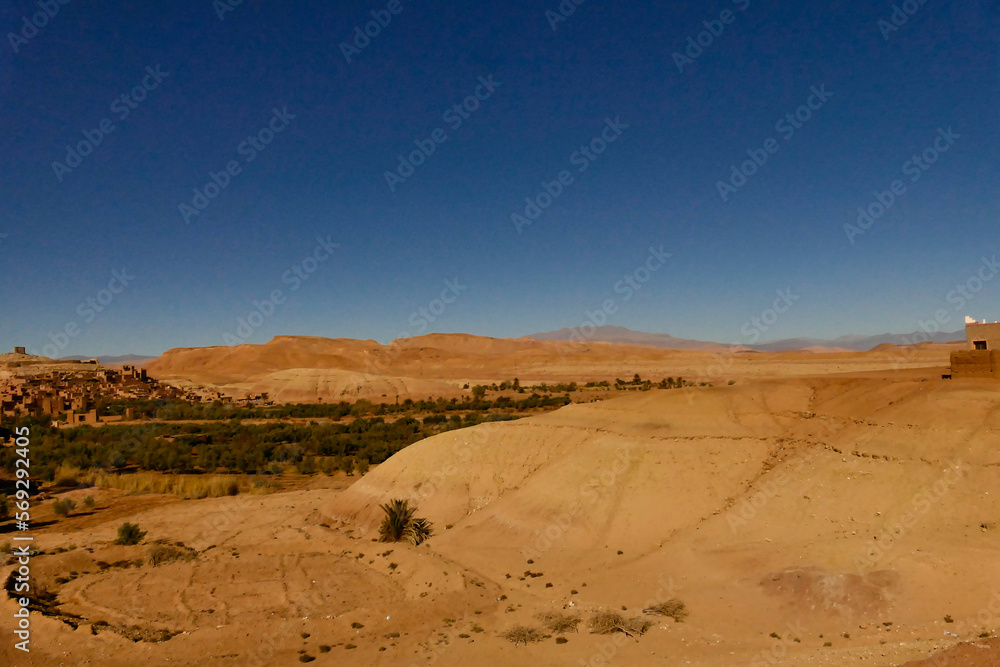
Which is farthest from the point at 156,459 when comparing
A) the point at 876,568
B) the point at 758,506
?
the point at 876,568

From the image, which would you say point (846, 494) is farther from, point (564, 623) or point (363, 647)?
point (363, 647)

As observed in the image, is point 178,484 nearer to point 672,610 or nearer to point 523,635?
point 523,635

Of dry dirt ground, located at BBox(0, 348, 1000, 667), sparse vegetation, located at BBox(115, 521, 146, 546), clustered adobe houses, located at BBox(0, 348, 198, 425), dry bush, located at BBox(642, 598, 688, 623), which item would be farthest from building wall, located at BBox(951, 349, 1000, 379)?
clustered adobe houses, located at BBox(0, 348, 198, 425)

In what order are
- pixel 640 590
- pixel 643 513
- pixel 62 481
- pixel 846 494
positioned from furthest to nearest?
pixel 62 481 < pixel 643 513 < pixel 846 494 < pixel 640 590

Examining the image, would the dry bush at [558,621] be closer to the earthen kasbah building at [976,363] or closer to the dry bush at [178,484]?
the earthen kasbah building at [976,363]

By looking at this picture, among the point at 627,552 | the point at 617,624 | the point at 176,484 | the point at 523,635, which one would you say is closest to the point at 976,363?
the point at 627,552

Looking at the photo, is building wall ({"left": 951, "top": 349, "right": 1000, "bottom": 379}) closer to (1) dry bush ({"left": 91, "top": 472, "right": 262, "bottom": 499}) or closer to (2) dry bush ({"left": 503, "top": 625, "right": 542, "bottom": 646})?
(2) dry bush ({"left": 503, "top": 625, "right": 542, "bottom": 646})
